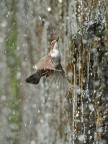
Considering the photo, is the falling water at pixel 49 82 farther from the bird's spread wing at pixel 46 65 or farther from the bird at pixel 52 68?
the bird's spread wing at pixel 46 65

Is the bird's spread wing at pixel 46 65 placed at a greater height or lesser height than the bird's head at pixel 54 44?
lesser

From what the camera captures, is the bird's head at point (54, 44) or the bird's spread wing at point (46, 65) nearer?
the bird's spread wing at point (46, 65)

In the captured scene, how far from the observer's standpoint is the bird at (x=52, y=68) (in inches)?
160

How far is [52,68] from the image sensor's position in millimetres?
4055

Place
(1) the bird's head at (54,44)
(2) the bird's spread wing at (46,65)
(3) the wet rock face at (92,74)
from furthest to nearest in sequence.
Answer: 1. (3) the wet rock face at (92,74)
2. (1) the bird's head at (54,44)
3. (2) the bird's spread wing at (46,65)

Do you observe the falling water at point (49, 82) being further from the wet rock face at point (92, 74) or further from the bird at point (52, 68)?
the bird at point (52, 68)

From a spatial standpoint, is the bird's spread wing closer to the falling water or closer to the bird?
the bird

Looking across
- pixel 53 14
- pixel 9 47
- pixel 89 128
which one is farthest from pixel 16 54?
pixel 89 128

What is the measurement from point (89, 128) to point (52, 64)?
772 mm

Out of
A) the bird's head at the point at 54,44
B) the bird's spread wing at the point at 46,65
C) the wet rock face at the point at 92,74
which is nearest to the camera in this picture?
the bird's spread wing at the point at 46,65

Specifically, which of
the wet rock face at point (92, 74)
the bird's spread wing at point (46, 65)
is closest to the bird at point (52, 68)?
the bird's spread wing at point (46, 65)

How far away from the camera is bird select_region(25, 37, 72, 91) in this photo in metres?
4.07

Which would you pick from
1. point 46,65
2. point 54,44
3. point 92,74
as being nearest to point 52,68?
point 46,65

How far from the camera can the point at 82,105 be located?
15.3ft
